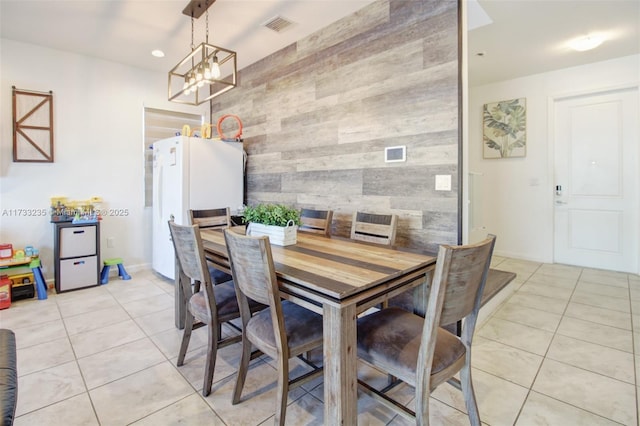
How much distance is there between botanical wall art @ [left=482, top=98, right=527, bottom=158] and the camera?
185 inches

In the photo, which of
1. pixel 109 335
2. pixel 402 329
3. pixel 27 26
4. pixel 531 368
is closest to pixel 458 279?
pixel 402 329

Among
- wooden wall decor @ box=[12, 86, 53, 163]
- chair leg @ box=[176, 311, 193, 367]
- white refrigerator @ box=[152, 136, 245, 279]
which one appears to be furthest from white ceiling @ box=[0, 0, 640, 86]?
chair leg @ box=[176, 311, 193, 367]

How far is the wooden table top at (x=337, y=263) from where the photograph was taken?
1320 mm

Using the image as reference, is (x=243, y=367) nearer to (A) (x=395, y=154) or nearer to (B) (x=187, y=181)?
(A) (x=395, y=154)

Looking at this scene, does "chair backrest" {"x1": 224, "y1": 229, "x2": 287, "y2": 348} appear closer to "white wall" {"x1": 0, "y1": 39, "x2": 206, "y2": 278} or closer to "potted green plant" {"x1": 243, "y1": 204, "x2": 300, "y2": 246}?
"potted green plant" {"x1": 243, "y1": 204, "x2": 300, "y2": 246}

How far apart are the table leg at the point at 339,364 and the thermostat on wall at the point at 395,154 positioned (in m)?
1.71

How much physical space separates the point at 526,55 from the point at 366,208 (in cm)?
297

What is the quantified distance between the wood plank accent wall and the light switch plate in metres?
0.04

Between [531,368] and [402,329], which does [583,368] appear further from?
[402,329]

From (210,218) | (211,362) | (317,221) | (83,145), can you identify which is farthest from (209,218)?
(83,145)

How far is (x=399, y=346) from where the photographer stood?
140cm

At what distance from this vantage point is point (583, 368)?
206 cm

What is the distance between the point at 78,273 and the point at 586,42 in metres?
6.17

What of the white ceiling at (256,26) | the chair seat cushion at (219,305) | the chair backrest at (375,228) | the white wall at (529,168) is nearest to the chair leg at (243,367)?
the chair seat cushion at (219,305)
